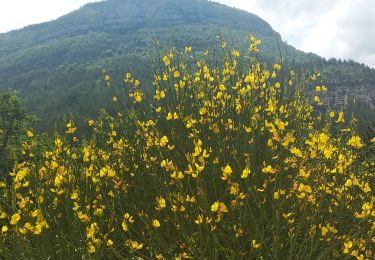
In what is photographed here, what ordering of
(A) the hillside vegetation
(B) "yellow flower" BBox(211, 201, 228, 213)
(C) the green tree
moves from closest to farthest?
(B) "yellow flower" BBox(211, 201, 228, 213) < (A) the hillside vegetation < (C) the green tree

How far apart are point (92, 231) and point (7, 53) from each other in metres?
212

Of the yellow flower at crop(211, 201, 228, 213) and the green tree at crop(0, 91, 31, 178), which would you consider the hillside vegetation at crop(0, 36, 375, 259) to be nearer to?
the yellow flower at crop(211, 201, 228, 213)

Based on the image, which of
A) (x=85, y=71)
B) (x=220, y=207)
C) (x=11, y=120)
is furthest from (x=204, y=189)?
(x=85, y=71)

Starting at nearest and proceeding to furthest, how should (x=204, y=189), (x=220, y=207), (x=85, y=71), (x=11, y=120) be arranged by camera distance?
(x=220, y=207), (x=204, y=189), (x=11, y=120), (x=85, y=71)

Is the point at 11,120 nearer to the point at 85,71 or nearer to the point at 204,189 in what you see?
the point at 204,189

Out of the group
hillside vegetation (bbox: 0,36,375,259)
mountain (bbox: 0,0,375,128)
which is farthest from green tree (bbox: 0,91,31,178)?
mountain (bbox: 0,0,375,128)

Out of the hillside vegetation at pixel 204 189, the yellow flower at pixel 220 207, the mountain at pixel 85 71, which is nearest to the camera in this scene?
the yellow flower at pixel 220 207

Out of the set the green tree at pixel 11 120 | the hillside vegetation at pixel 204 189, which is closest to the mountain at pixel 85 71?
the green tree at pixel 11 120

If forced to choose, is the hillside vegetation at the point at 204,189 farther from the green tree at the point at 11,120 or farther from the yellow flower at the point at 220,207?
the green tree at the point at 11,120

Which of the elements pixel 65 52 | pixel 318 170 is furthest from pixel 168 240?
pixel 65 52

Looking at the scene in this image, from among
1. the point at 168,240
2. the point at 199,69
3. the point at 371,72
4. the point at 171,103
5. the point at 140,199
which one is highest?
the point at 199,69

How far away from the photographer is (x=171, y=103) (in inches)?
190

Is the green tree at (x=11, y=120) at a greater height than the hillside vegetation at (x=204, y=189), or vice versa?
the hillside vegetation at (x=204, y=189)

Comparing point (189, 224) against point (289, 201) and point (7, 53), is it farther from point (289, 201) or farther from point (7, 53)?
point (7, 53)
